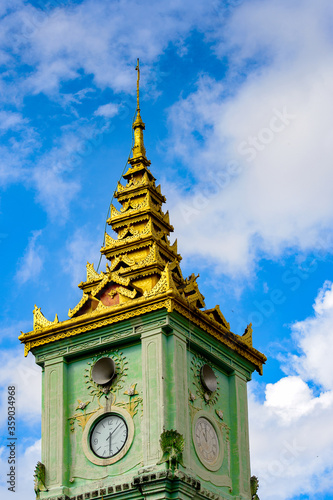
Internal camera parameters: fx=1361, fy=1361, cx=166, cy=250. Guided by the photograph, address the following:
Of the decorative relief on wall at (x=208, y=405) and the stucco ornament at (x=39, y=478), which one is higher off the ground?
the decorative relief on wall at (x=208, y=405)

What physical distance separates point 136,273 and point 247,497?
332 inches

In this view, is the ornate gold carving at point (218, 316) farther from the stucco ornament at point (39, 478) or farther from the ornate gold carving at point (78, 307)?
the stucco ornament at point (39, 478)

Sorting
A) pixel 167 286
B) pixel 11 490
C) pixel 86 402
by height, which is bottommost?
pixel 11 490

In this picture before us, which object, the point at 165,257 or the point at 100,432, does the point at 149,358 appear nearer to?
the point at 100,432

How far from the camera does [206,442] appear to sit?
145 feet

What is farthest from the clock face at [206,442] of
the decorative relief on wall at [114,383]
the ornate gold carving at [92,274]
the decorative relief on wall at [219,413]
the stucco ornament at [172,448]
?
the ornate gold carving at [92,274]

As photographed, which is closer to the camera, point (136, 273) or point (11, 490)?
point (11, 490)

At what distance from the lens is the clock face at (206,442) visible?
4378 centimetres

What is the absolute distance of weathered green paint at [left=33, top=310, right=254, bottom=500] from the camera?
42.2 meters

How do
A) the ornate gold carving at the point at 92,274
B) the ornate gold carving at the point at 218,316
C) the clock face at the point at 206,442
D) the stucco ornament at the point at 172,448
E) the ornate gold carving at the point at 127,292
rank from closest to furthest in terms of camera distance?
1. the stucco ornament at the point at 172,448
2. the clock face at the point at 206,442
3. the ornate gold carving at the point at 127,292
4. the ornate gold carving at the point at 218,316
5. the ornate gold carving at the point at 92,274

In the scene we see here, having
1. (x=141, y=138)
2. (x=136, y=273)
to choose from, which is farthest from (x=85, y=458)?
(x=141, y=138)

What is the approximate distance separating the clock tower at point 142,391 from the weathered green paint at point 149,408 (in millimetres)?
41

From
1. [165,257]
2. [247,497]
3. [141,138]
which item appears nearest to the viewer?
[247,497]

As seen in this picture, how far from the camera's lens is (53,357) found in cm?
4562
